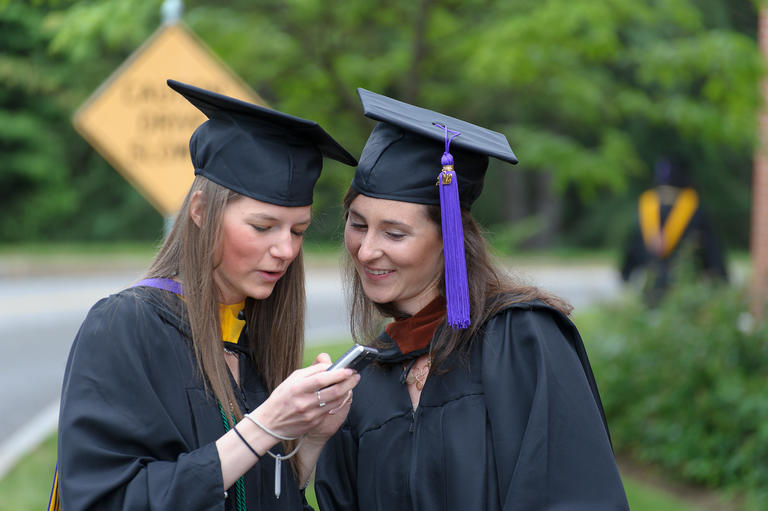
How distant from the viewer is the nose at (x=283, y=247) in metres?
2.33

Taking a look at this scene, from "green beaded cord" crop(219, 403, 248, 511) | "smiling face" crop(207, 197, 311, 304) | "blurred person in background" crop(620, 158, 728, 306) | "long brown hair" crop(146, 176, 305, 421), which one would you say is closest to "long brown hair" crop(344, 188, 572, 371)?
"smiling face" crop(207, 197, 311, 304)

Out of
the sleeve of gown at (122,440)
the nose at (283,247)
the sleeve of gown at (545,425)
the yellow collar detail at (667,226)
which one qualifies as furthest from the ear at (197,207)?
the yellow collar detail at (667,226)

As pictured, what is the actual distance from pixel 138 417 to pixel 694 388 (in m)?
4.47

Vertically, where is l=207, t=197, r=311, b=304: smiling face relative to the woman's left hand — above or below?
above

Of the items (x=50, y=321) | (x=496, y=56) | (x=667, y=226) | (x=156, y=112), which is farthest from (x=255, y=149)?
(x=50, y=321)

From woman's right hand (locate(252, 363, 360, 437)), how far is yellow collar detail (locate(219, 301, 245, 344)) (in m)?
0.37

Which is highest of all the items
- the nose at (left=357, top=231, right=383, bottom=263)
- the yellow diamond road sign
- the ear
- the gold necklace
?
the yellow diamond road sign

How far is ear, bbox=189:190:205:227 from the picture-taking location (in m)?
2.35

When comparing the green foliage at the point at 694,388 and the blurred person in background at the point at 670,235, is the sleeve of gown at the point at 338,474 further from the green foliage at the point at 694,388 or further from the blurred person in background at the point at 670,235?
the blurred person in background at the point at 670,235

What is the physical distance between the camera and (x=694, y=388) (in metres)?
5.73

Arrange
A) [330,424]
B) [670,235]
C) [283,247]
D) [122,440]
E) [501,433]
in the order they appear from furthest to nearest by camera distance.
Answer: [670,235] → [330,424] → [283,247] → [501,433] → [122,440]

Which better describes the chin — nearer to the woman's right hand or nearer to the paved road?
the woman's right hand

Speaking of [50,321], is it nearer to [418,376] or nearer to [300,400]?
[418,376]

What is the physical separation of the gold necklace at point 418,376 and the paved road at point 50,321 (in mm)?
407
